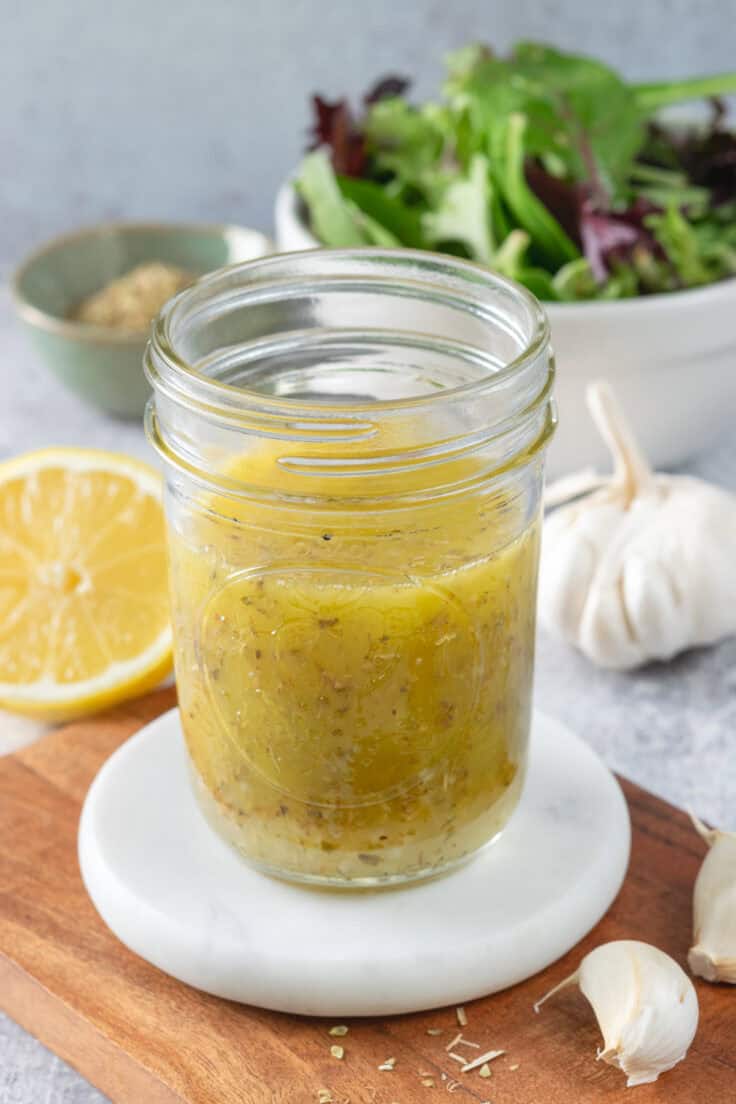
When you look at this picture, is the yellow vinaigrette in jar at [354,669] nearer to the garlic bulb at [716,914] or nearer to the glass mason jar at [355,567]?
the glass mason jar at [355,567]

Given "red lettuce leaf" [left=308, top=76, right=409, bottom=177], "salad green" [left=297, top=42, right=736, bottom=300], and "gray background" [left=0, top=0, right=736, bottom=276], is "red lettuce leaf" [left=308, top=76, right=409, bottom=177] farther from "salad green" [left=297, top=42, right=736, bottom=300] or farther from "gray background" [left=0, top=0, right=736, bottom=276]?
"gray background" [left=0, top=0, right=736, bottom=276]

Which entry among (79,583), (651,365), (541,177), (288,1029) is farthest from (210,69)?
(288,1029)

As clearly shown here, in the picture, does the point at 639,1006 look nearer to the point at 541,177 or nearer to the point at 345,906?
the point at 345,906

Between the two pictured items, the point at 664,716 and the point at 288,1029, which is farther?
the point at 664,716

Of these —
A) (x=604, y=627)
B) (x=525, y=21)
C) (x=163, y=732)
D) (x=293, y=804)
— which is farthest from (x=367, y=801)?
(x=525, y=21)

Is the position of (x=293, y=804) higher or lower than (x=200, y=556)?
lower

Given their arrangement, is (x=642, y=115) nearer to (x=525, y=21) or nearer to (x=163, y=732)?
(x=525, y=21)
